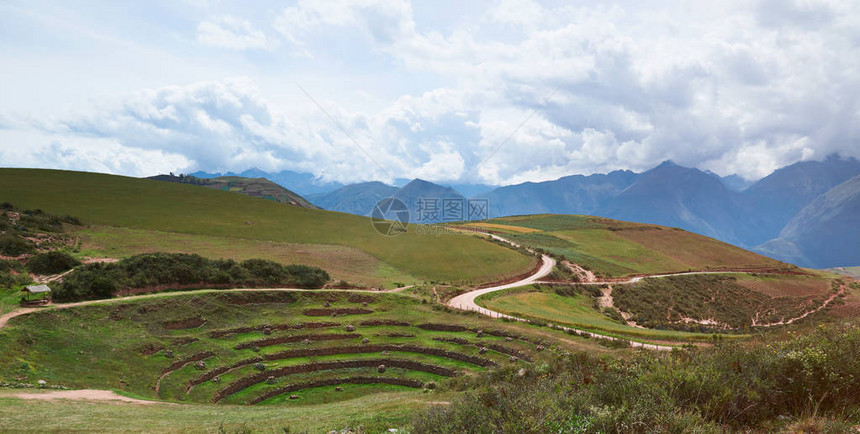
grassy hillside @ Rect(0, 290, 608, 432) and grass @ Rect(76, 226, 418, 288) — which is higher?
grass @ Rect(76, 226, 418, 288)

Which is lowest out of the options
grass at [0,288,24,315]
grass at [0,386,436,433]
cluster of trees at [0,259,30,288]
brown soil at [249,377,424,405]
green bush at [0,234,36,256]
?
brown soil at [249,377,424,405]

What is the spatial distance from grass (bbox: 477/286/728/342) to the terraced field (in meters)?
7.47

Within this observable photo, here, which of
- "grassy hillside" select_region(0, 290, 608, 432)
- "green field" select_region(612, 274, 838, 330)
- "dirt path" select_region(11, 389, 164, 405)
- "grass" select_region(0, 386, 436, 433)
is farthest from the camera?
"green field" select_region(612, 274, 838, 330)

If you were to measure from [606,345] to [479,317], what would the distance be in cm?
1206

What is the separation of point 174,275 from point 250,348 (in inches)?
542

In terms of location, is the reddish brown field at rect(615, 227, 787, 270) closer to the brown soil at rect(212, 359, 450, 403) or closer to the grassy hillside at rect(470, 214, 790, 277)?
the grassy hillside at rect(470, 214, 790, 277)

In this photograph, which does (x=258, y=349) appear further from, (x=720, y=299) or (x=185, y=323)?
(x=720, y=299)

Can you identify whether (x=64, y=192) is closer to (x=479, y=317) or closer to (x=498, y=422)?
(x=479, y=317)

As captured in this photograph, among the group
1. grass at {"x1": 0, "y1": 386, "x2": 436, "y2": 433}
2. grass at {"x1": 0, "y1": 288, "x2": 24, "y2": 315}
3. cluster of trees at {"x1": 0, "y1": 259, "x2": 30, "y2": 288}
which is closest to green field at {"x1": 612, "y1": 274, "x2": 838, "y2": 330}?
grass at {"x1": 0, "y1": 386, "x2": 436, "y2": 433}

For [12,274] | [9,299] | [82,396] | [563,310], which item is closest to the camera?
[82,396]

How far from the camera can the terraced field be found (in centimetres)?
2259

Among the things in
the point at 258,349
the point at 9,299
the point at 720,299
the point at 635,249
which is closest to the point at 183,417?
the point at 258,349

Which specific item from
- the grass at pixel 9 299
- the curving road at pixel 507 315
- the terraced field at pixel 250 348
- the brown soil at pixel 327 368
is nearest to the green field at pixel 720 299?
the curving road at pixel 507 315

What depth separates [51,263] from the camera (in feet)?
115
